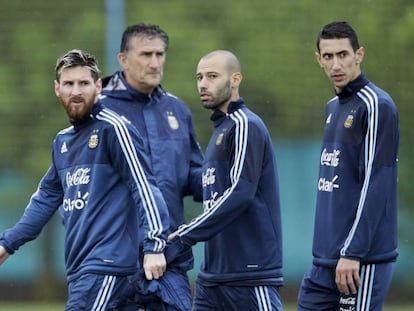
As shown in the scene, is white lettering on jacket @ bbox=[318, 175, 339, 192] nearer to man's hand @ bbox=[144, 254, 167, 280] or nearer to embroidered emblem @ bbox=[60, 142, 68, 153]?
man's hand @ bbox=[144, 254, 167, 280]

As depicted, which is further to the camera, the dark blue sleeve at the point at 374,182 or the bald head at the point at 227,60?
the bald head at the point at 227,60

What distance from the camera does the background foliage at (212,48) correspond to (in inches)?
415

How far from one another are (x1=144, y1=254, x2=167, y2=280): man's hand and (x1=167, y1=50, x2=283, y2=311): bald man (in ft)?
1.03

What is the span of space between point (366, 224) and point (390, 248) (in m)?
0.24

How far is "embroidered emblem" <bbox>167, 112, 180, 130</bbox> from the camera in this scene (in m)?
7.04

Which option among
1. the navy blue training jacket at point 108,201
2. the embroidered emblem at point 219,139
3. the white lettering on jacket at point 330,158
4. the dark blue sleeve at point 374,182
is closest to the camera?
the dark blue sleeve at point 374,182

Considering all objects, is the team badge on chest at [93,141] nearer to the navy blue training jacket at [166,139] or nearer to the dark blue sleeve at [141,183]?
the dark blue sleeve at [141,183]

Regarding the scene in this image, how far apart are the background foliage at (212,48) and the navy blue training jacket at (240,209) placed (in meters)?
4.12

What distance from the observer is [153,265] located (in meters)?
5.95

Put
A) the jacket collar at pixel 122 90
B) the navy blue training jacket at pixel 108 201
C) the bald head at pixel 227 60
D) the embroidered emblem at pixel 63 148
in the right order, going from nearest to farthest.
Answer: the navy blue training jacket at pixel 108 201, the embroidered emblem at pixel 63 148, the bald head at pixel 227 60, the jacket collar at pixel 122 90

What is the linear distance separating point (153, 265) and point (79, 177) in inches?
25.0

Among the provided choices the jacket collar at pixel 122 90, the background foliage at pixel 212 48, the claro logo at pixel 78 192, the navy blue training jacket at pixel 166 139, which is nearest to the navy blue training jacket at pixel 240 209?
the navy blue training jacket at pixel 166 139

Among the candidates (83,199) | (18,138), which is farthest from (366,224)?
(18,138)

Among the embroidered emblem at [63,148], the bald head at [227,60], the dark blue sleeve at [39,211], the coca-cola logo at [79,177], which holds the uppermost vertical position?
the bald head at [227,60]
